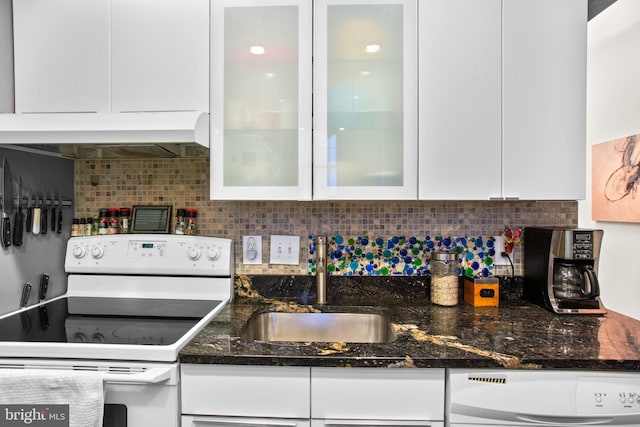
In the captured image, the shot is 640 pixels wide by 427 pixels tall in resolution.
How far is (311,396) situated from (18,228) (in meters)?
1.35

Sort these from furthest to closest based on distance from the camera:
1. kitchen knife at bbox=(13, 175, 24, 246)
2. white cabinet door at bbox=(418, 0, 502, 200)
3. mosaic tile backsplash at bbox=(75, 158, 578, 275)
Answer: mosaic tile backsplash at bbox=(75, 158, 578, 275) → kitchen knife at bbox=(13, 175, 24, 246) → white cabinet door at bbox=(418, 0, 502, 200)

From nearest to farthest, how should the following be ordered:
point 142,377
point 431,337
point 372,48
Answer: point 142,377
point 431,337
point 372,48

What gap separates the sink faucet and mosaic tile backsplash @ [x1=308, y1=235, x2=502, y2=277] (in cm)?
10

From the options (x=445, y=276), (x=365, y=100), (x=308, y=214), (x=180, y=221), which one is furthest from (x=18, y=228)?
(x=445, y=276)

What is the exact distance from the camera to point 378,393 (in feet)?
3.92

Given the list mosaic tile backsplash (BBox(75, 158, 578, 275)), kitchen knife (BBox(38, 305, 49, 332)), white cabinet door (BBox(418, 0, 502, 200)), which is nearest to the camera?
kitchen knife (BBox(38, 305, 49, 332))

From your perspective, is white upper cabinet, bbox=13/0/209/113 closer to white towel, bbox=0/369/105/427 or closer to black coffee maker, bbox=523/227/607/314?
white towel, bbox=0/369/105/427

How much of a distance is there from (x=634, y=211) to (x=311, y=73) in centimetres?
246

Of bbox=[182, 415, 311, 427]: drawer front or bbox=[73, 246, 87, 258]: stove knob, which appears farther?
bbox=[73, 246, 87, 258]: stove knob

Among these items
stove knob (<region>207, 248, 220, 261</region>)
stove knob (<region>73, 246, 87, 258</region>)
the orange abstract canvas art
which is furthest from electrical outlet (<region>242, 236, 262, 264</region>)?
the orange abstract canvas art

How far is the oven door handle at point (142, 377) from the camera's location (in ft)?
3.70

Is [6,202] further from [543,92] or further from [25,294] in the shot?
[543,92]

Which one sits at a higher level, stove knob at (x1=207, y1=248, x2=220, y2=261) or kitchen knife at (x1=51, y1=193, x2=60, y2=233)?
kitchen knife at (x1=51, y1=193, x2=60, y2=233)

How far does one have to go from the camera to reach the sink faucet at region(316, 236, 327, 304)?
Answer: 176cm
